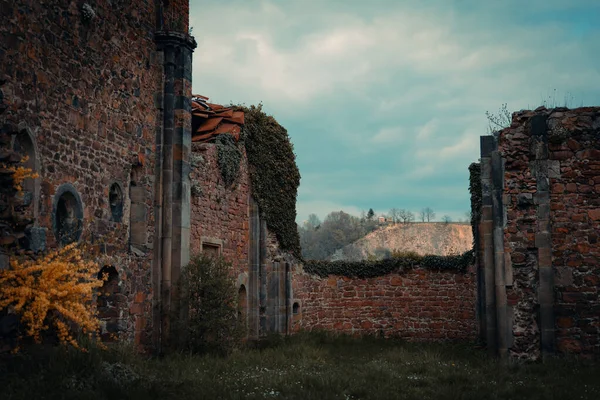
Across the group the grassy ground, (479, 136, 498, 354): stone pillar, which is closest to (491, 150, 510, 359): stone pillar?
(479, 136, 498, 354): stone pillar

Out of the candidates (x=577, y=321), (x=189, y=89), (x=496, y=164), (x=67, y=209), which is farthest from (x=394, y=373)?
(x=189, y=89)

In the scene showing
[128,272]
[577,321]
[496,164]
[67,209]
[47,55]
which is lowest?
[577,321]

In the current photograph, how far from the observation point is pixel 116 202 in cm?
1286

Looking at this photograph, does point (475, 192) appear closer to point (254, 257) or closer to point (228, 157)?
point (254, 257)

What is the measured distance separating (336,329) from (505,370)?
1007 centimetres

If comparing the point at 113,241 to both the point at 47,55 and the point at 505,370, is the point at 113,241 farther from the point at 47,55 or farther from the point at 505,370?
the point at 505,370

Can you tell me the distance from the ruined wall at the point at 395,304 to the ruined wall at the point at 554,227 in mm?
7689

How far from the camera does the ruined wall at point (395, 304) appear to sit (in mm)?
20969

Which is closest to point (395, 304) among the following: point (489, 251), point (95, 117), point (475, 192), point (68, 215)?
point (475, 192)

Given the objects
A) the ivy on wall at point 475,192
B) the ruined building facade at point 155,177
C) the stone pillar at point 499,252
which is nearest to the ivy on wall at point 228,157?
the ruined building facade at point 155,177

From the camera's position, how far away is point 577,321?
12.9m

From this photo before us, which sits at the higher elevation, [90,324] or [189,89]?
[189,89]

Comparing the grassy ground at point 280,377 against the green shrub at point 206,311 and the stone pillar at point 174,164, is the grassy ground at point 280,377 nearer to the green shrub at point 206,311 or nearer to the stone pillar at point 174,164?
the green shrub at point 206,311

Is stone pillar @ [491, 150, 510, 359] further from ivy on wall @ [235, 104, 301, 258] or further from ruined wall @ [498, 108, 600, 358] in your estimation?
ivy on wall @ [235, 104, 301, 258]
